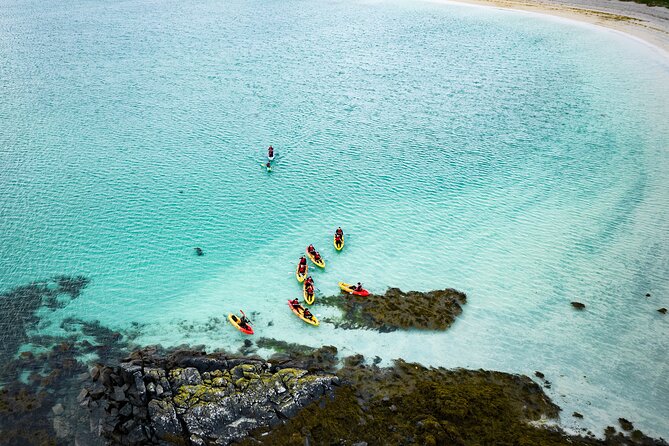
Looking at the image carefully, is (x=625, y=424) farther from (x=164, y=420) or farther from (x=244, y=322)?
(x=164, y=420)

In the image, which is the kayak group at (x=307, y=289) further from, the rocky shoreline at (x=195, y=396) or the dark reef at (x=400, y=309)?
the rocky shoreline at (x=195, y=396)

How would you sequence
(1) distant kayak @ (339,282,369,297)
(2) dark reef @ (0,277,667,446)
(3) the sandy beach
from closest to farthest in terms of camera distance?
1. (2) dark reef @ (0,277,667,446)
2. (1) distant kayak @ (339,282,369,297)
3. (3) the sandy beach

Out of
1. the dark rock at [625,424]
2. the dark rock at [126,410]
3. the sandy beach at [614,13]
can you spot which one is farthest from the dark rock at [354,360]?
the sandy beach at [614,13]

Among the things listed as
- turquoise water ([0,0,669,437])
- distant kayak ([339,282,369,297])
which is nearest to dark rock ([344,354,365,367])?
turquoise water ([0,0,669,437])

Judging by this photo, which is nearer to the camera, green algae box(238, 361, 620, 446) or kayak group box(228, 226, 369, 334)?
green algae box(238, 361, 620, 446)

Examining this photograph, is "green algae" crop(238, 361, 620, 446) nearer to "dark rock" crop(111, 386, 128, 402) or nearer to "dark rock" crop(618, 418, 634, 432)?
"dark rock" crop(618, 418, 634, 432)

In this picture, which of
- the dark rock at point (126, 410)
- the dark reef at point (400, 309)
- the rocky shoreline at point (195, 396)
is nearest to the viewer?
the rocky shoreline at point (195, 396)

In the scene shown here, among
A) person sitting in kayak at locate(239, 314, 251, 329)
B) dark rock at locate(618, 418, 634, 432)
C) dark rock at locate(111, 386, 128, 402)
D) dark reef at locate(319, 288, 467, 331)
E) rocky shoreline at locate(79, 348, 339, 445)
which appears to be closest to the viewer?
rocky shoreline at locate(79, 348, 339, 445)
